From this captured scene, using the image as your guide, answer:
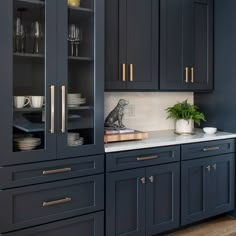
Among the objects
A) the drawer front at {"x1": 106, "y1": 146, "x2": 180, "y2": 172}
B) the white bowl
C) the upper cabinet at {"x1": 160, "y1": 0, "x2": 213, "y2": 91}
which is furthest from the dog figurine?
the white bowl

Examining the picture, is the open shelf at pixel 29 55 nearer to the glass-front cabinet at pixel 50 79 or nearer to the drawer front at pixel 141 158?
the glass-front cabinet at pixel 50 79

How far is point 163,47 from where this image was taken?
3016 mm

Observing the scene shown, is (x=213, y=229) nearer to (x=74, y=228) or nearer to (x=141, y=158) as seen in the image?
(x=141, y=158)

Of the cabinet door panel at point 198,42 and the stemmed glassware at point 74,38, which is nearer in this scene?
the stemmed glassware at point 74,38

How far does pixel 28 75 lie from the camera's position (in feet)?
6.97

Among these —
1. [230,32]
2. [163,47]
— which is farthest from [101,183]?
[230,32]

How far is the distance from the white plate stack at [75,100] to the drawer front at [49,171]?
1.29ft

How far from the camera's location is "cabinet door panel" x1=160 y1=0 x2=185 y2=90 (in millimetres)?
3010

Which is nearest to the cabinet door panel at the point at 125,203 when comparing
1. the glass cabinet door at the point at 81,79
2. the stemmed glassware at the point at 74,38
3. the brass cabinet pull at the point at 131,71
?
the glass cabinet door at the point at 81,79

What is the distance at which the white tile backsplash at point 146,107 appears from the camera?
3166 millimetres

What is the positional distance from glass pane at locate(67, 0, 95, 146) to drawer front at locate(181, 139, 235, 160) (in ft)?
3.21

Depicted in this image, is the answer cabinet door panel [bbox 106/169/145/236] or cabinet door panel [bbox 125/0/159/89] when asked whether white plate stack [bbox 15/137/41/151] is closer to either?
cabinet door panel [bbox 106/169/145/236]

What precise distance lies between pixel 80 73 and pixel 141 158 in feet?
2.78

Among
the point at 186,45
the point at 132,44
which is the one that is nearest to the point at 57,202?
the point at 132,44
